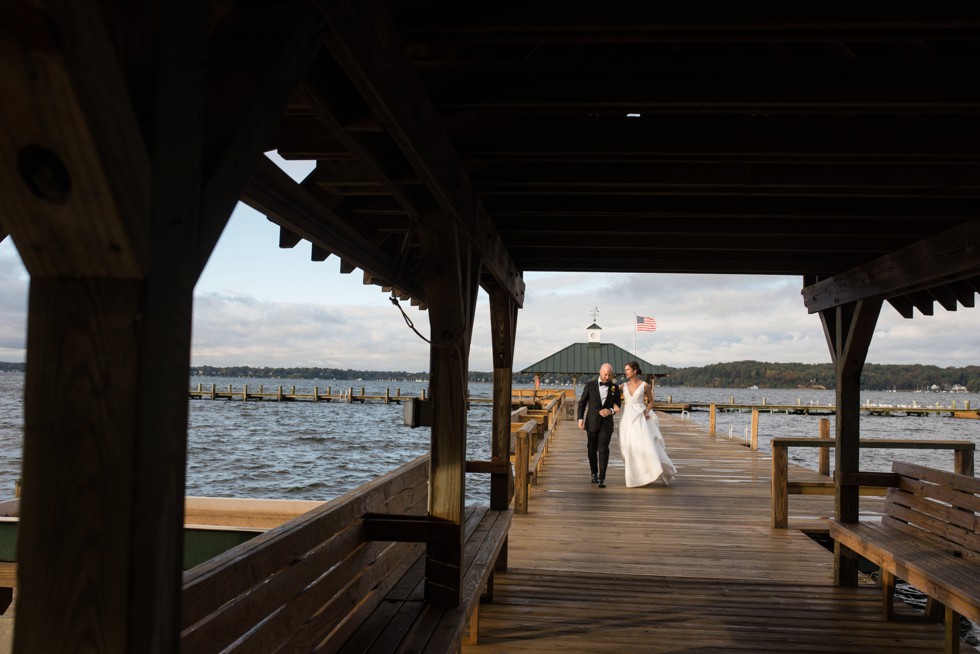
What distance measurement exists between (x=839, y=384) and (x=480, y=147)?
413cm

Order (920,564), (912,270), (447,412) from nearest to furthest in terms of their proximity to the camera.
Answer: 1. (447,412)
2. (920,564)
3. (912,270)

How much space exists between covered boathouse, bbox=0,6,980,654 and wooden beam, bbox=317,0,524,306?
13 mm

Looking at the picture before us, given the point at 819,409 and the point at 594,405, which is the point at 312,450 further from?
the point at 819,409

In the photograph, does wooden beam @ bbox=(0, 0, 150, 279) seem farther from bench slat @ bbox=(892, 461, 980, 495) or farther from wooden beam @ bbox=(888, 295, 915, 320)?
wooden beam @ bbox=(888, 295, 915, 320)

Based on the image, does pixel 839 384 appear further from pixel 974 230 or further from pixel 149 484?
pixel 149 484

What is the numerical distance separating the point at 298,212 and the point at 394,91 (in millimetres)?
1113

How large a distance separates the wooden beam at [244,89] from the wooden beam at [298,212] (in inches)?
42.5

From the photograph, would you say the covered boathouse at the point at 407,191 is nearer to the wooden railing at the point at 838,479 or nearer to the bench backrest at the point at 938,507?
the wooden railing at the point at 838,479

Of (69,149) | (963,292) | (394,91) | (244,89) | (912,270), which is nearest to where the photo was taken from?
(69,149)

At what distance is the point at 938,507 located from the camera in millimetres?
5461

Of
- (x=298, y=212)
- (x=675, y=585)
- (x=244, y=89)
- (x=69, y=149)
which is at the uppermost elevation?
(x=298, y=212)

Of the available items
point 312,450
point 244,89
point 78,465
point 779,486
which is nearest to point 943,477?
point 779,486

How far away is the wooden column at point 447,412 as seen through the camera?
3.53 m

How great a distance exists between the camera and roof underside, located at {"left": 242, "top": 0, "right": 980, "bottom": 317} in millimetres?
2262
